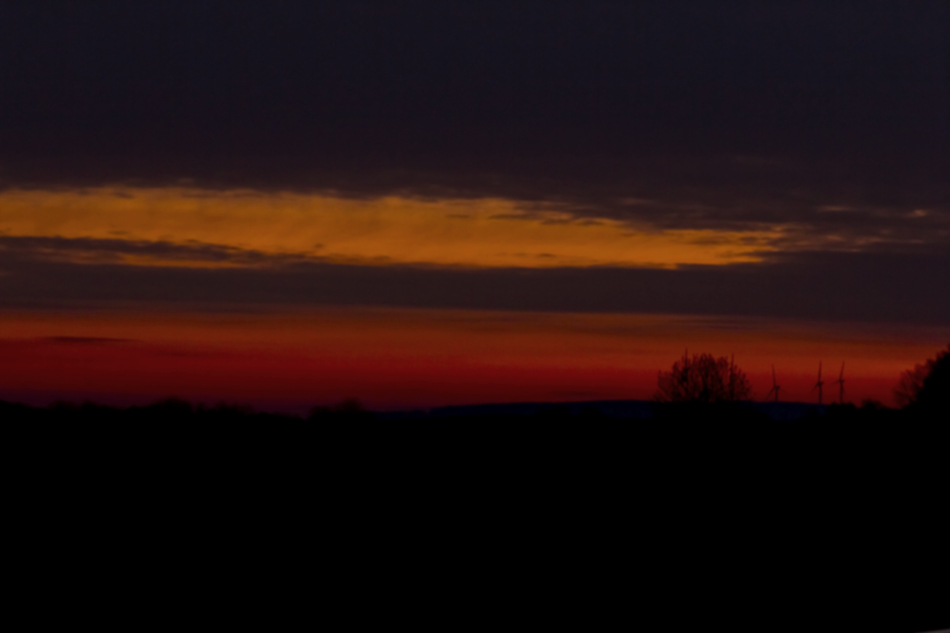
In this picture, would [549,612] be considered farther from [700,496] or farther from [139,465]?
[139,465]

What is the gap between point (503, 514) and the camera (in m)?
28.9

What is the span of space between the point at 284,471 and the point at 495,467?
6.24 meters

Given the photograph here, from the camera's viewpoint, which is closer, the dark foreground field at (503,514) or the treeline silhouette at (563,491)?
the dark foreground field at (503,514)

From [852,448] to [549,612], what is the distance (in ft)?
67.2

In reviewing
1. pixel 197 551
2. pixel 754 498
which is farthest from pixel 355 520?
pixel 754 498

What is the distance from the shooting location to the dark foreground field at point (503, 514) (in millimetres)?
23016

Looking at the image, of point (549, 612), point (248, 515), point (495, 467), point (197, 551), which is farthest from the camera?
point (495, 467)

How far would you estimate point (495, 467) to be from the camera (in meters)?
33.6

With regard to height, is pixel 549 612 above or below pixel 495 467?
below

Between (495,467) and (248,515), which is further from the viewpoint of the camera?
(495,467)

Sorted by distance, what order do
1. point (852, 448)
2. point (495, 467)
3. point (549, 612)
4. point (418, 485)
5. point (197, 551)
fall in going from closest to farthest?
point (549, 612)
point (197, 551)
point (418, 485)
point (495, 467)
point (852, 448)

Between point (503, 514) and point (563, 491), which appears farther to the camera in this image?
point (563, 491)

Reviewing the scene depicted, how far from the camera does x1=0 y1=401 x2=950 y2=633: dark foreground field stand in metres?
23.0

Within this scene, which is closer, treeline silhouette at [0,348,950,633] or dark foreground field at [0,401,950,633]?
dark foreground field at [0,401,950,633]
